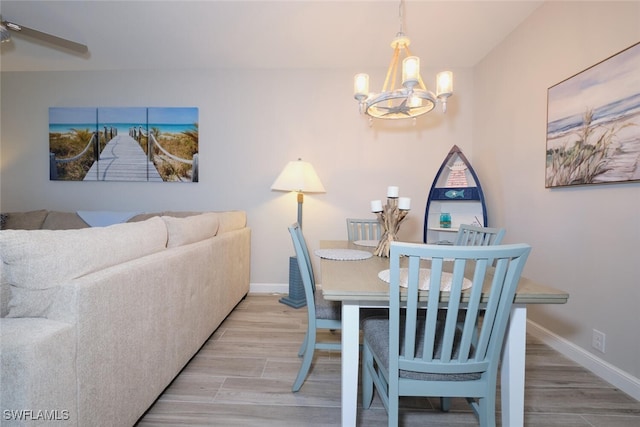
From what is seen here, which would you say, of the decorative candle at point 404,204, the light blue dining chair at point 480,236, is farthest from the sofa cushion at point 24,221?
the light blue dining chair at point 480,236

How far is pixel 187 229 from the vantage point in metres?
1.60

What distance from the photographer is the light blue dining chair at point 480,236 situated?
1.44 m

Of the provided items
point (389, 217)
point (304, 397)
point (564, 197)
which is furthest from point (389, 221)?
point (564, 197)

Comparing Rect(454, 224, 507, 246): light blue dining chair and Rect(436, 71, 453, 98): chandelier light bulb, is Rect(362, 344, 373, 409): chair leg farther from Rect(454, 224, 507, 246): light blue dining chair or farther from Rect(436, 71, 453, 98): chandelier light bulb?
Rect(436, 71, 453, 98): chandelier light bulb

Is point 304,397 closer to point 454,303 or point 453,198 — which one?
point 454,303

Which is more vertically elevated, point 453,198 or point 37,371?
point 453,198

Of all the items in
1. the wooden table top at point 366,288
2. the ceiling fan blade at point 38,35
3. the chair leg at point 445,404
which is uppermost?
the ceiling fan blade at point 38,35

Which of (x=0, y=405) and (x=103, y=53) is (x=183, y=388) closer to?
(x=0, y=405)

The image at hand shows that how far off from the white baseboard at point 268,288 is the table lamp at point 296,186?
0.28m

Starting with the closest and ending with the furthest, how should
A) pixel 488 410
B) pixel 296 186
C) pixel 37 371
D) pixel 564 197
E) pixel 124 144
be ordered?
pixel 37 371
pixel 488 410
pixel 564 197
pixel 296 186
pixel 124 144

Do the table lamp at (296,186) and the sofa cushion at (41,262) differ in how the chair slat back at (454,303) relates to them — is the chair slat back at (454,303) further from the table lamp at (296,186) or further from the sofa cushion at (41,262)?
the table lamp at (296,186)

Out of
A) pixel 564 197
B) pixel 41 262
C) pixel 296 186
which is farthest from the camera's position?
pixel 296 186

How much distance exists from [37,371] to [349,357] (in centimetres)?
91

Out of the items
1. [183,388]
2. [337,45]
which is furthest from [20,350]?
[337,45]
